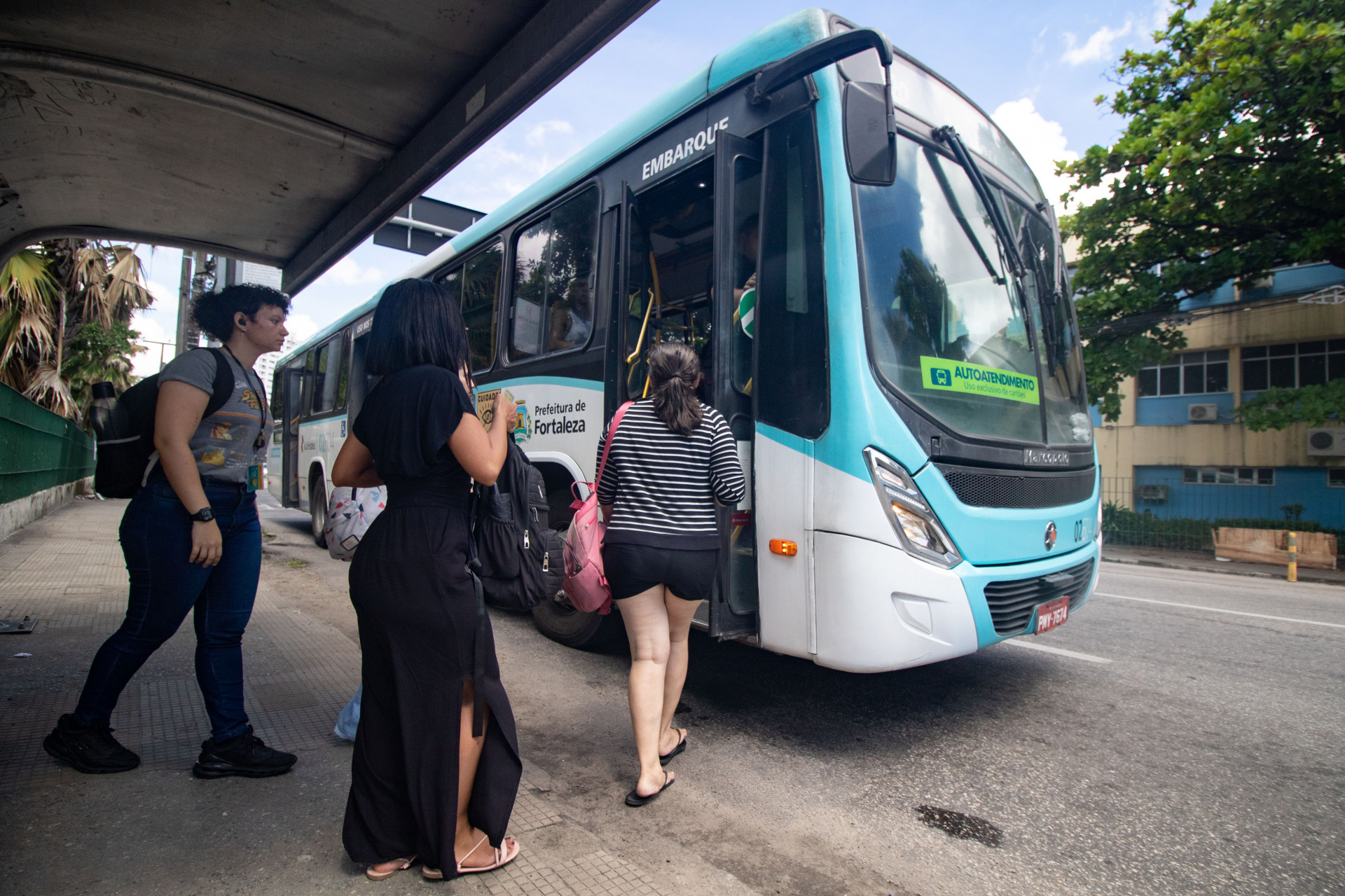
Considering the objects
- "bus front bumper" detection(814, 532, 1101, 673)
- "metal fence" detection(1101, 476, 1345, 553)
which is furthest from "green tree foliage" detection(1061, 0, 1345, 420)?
"bus front bumper" detection(814, 532, 1101, 673)

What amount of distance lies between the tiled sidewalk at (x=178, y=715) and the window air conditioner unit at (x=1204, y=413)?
22.9 meters

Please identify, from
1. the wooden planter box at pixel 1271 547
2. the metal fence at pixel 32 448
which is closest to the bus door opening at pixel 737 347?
the metal fence at pixel 32 448

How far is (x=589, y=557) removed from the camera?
3117 millimetres

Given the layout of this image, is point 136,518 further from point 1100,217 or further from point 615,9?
point 1100,217

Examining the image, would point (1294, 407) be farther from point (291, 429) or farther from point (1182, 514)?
point (291, 429)

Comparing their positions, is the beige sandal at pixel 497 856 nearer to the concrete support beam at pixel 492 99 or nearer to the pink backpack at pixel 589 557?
the pink backpack at pixel 589 557

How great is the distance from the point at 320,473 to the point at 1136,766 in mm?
10110

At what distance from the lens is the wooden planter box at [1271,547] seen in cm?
1449

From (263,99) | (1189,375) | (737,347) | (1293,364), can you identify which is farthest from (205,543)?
(1189,375)

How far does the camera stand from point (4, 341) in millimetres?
11812

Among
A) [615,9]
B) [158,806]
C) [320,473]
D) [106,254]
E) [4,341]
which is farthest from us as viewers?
[106,254]

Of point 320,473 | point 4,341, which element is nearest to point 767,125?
point 320,473

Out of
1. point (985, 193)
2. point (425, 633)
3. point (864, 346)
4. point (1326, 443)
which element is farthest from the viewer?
point (1326, 443)

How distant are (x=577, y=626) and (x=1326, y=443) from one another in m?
20.8
